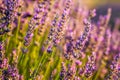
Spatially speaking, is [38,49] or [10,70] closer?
[10,70]

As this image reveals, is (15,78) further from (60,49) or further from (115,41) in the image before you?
(115,41)

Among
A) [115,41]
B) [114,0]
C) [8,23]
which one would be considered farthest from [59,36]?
[114,0]

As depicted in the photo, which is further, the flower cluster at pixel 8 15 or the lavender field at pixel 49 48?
the flower cluster at pixel 8 15

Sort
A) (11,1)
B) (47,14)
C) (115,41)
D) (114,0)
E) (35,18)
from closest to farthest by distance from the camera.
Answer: (11,1) < (35,18) < (47,14) < (115,41) < (114,0)

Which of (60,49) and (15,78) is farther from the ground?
(15,78)

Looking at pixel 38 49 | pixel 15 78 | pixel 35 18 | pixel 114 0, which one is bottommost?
pixel 114 0

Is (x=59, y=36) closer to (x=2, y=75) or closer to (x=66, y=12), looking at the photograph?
(x=66, y=12)

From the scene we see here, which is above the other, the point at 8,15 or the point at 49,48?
the point at 8,15

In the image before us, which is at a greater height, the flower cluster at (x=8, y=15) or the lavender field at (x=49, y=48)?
the flower cluster at (x=8, y=15)

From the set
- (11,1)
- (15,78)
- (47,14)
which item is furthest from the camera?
(47,14)

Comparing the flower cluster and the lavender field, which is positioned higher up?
the flower cluster

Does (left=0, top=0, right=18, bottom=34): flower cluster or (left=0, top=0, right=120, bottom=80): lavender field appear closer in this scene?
(left=0, top=0, right=120, bottom=80): lavender field
